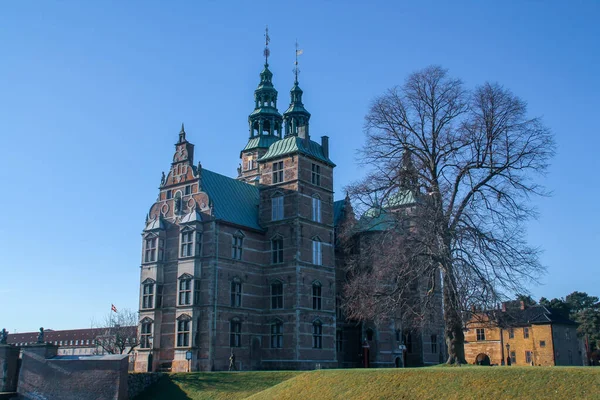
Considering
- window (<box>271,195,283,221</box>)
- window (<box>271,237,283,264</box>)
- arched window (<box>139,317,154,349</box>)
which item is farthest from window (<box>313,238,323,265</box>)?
arched window (<box>139,317,154,349</box>)

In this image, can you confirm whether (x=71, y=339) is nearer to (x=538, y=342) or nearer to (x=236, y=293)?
(x=236, y=293)

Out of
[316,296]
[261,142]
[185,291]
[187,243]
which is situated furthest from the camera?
[261,142]

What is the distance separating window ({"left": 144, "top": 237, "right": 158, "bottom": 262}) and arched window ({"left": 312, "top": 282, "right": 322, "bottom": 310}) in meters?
13.1

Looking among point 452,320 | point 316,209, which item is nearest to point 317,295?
point 316,209

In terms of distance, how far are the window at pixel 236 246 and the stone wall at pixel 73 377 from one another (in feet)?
37.9

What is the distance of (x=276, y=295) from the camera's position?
48.5 meters

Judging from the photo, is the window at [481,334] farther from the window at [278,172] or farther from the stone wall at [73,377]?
the stone wall at [73,377]

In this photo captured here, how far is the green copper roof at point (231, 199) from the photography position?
4728cm

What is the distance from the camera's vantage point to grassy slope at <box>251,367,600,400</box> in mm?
22625

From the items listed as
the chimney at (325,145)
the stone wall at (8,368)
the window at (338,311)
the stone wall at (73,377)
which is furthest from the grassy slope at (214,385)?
the chimney at (325,145)

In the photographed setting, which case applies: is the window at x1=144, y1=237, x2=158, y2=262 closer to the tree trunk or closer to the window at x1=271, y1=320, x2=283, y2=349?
the window at x1=271, y1=320, x2=283, y2=349

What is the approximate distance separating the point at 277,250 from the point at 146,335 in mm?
12074

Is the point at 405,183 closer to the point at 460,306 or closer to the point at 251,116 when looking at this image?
the point at 460,306

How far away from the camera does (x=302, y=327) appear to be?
46969 mm
